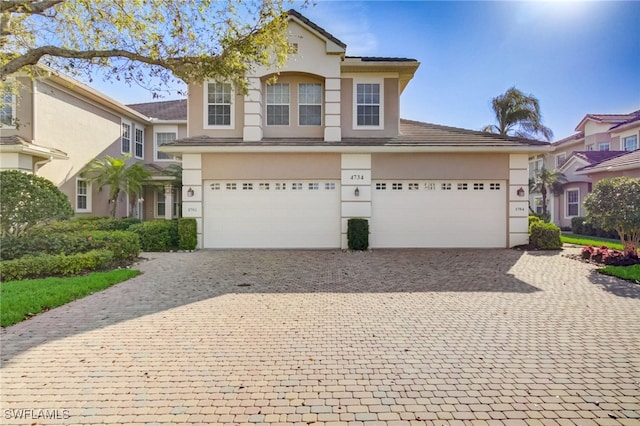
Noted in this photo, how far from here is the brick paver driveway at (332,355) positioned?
10.2ft

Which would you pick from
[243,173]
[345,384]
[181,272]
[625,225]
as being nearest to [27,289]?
[181,272]

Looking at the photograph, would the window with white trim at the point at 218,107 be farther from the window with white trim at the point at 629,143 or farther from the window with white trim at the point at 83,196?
the window with white trim at the point at 629,143

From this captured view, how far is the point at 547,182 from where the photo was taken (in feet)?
78.2

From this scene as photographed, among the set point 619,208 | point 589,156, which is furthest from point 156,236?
point 589,156

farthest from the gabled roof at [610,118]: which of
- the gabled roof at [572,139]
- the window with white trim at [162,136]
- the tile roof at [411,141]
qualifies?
the window with white trim at [162,136]

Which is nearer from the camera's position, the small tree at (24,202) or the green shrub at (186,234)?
the small tree at (24,202)

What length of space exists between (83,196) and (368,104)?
13.8 meters

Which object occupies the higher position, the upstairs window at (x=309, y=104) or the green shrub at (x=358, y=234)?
the upstairs window at (x=309, y=104)

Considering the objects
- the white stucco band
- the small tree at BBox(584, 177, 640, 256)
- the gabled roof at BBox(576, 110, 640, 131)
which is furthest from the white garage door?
the gabled roof at BBox(576, 110, 640, 131)

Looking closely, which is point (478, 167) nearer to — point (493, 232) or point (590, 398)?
point (493, 232)

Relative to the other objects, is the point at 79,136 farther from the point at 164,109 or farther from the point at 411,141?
the point at 411,141

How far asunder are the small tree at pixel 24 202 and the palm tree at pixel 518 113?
2247 centimetres

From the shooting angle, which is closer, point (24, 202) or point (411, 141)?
point (24, 202)

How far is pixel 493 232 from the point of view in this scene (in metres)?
13.1
